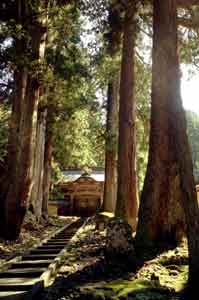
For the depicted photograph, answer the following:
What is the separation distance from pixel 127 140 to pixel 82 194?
664 inches

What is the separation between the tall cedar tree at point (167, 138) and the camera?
523 centimetres

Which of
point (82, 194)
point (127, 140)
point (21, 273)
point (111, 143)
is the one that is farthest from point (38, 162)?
point (21, 273)

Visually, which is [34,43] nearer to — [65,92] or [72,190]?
[65,92]

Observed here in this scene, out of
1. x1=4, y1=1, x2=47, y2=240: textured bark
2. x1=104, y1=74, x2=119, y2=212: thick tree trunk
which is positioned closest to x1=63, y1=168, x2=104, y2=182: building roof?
x1=104, y1=74, x2=119, y2=212: thick tree trunk

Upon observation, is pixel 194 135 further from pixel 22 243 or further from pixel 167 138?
pixel 167 138

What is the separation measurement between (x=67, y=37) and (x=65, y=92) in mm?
2800

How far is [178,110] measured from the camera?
19.6ft

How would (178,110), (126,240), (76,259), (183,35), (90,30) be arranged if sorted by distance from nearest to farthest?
(178,110)
(126,240)
(76,259)
(183,35)
(90,30)

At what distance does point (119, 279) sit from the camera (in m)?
Answer: 5.73

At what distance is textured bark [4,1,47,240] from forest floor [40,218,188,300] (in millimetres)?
3812

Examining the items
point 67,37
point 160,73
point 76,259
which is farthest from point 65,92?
point 76,259

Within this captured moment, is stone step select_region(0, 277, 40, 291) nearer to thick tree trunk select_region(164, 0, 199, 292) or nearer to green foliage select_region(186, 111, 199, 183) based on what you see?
thick tree trunk select_region(164, 0, 199, 292)

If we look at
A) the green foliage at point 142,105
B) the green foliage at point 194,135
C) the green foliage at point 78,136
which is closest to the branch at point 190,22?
the green foliage at point 142,105

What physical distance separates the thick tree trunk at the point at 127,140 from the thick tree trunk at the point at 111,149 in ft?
15.4
